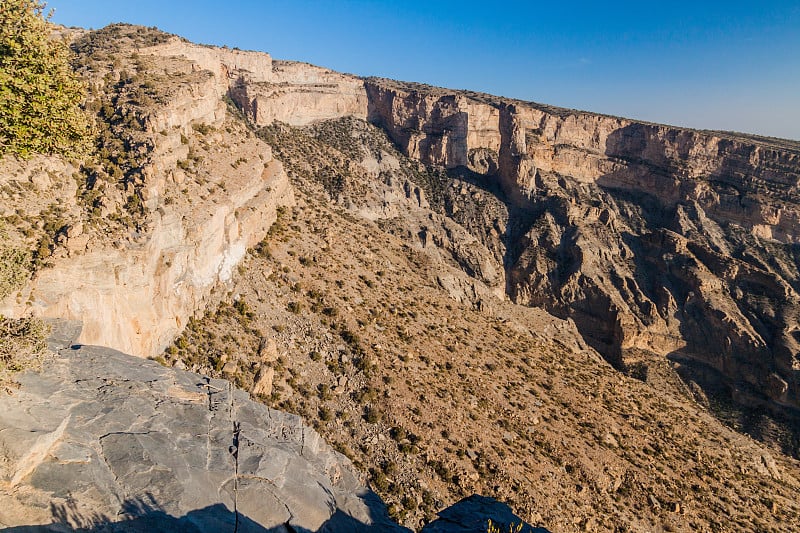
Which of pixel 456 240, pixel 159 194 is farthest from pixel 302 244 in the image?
pixel 456 240

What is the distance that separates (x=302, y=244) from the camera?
1387 inches

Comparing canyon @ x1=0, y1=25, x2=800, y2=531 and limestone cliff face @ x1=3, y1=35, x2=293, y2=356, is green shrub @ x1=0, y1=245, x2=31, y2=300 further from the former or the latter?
limestone cliff face @ x1=3, y1=35, x2=293, y2=356

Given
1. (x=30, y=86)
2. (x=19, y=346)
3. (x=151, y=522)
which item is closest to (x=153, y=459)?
(x=151, y=522)

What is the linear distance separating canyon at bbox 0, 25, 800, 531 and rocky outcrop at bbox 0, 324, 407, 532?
529 centimetres

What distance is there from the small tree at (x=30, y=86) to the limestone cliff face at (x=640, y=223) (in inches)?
2530

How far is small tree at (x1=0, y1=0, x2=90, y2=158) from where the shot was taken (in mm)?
12273

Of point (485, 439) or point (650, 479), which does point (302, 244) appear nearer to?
point (485, 439)

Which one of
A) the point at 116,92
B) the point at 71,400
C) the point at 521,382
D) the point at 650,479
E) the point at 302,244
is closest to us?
the point at 71,400

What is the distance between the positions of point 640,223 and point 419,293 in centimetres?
7107

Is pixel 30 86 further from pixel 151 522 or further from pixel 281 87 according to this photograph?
pixel 281 87

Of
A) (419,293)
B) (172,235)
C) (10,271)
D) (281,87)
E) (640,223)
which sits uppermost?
(281,87)

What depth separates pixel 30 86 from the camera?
12.4 metres

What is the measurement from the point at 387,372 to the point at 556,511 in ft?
38.4

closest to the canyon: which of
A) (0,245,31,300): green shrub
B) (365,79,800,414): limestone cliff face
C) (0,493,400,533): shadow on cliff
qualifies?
(365,79,800,414): limestone cliff face
